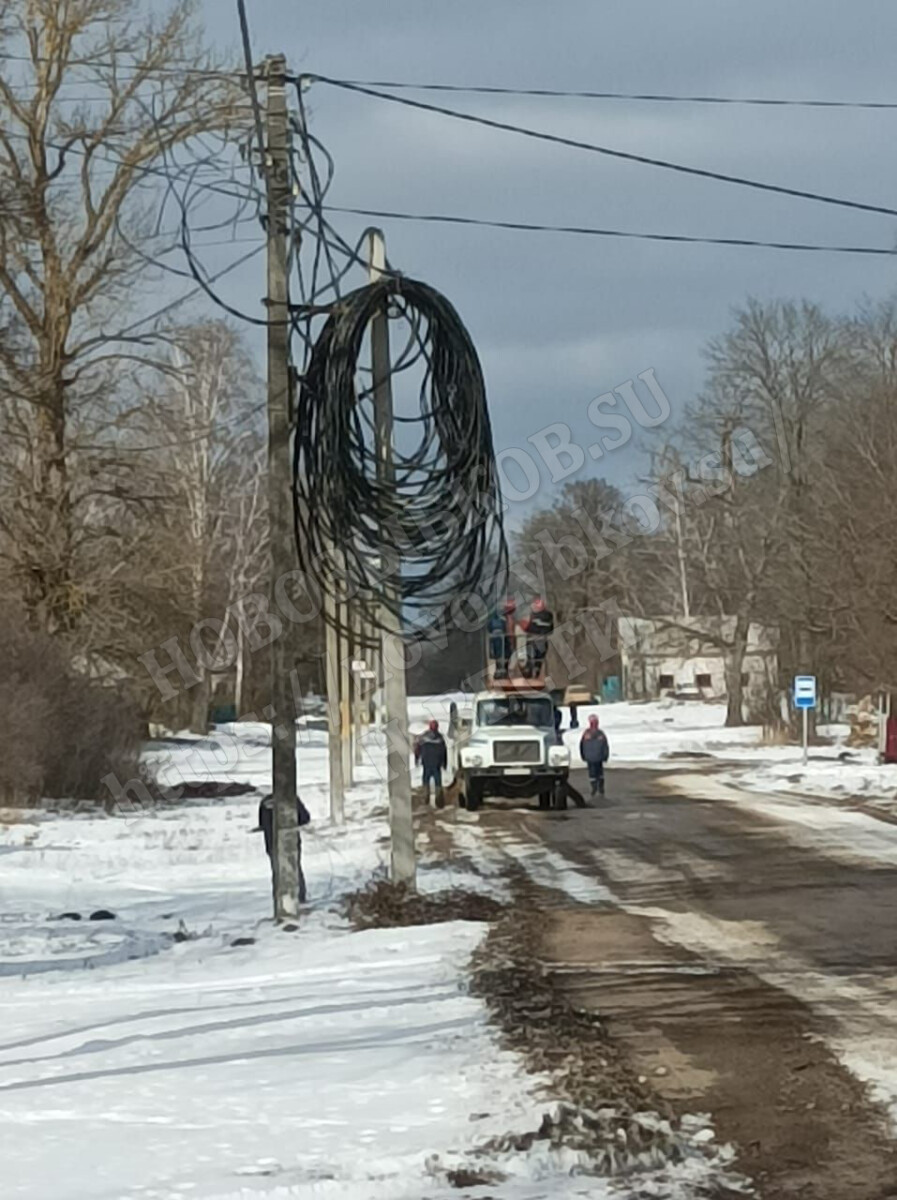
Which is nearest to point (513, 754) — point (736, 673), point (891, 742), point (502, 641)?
point (502, 641)

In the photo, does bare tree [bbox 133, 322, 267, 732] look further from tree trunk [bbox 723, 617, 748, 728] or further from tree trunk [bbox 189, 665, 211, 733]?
tree trunk [bbox 723, 617, 748, 728]

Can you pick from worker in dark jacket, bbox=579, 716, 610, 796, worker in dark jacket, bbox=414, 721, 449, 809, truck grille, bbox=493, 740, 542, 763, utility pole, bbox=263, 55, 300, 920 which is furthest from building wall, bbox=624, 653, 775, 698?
utility pole, bbox=263, 55, 300, 920

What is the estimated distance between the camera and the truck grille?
3344 centimetres

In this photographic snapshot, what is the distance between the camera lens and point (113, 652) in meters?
38.5

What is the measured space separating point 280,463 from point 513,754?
1780cm

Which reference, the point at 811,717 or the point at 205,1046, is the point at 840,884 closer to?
the point at 205,1046

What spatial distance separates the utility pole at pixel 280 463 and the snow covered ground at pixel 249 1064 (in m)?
0.71

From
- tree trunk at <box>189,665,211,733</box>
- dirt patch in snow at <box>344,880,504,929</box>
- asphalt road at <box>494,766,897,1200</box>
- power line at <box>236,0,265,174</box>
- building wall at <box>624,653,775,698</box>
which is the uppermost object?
power line at <box>236,0,265,174</box>

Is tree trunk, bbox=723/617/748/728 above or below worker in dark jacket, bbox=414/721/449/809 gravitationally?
above

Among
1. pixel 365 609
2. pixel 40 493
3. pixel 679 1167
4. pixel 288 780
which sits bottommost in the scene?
pixel 679 1167

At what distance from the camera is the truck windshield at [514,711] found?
34.4 m

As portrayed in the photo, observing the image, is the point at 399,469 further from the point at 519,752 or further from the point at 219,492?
the point at 219,492

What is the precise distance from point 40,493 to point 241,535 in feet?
90.1

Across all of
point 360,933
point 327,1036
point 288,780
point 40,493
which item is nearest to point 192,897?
point 288,780
